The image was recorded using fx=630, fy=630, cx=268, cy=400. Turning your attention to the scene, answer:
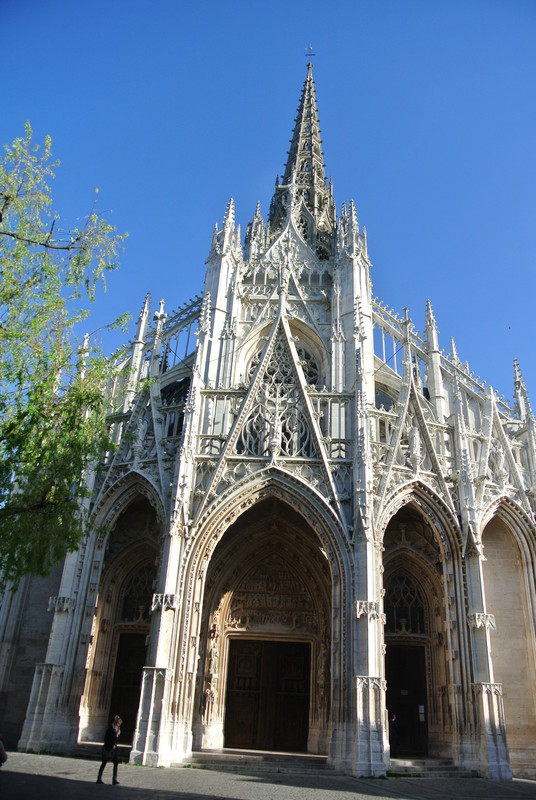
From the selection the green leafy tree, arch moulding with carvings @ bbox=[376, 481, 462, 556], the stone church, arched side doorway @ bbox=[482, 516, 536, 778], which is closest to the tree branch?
the green leafy tree

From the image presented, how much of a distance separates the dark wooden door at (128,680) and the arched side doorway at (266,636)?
2.20 metres

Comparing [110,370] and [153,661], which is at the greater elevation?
[110,370]

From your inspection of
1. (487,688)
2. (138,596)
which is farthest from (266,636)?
(487,688)

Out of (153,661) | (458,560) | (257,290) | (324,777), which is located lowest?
(324,777)

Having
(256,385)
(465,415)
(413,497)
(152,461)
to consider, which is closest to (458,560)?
(413,497)

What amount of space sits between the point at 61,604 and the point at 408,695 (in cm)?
1019

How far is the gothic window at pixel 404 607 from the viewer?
739 inches

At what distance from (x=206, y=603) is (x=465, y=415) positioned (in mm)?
10671

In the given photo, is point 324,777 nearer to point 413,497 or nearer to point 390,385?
point 413,497

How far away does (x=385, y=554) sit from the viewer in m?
19.1

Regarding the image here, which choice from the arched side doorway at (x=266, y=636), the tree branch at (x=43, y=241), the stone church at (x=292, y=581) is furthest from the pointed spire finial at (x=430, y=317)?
the tree branch at (x=43, y=241)

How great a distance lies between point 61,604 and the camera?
16.7 metres

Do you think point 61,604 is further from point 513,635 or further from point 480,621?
point 513,635

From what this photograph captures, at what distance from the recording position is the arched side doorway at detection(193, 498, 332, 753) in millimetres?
17984
